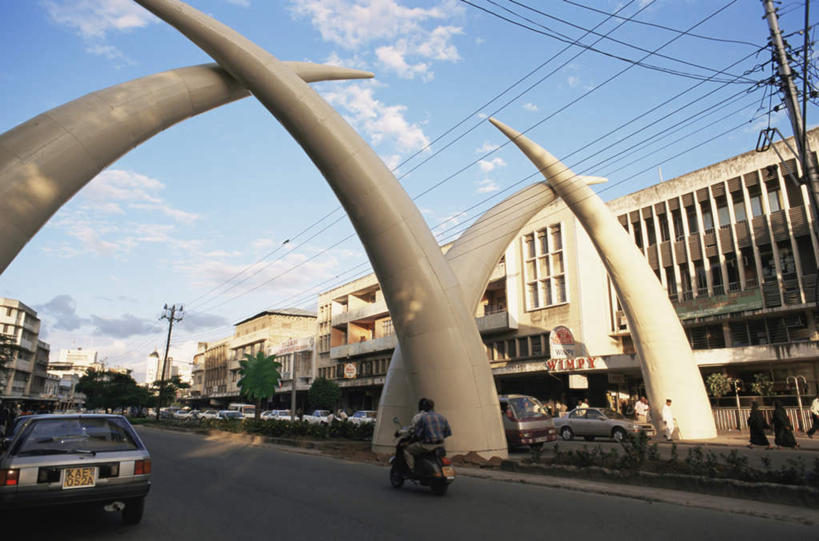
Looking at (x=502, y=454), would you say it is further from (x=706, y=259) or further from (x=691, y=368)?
(x=706, y=259)

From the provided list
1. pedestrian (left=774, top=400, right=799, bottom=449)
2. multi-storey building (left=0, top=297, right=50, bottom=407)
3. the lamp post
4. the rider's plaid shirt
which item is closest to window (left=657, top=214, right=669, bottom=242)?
the lamp post

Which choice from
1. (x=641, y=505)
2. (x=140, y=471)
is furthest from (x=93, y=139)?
(x=641, y=505)

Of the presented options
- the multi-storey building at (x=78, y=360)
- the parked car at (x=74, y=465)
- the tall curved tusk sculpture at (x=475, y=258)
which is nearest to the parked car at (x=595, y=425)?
the tall curved tusk sculpture at (x=475, y=258)

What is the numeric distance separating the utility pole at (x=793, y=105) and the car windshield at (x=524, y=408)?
9.29m

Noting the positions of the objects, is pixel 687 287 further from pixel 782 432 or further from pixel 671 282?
pixel 782 432

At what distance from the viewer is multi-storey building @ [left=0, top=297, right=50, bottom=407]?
75.9 m

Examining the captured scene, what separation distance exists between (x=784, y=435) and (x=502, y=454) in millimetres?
8608

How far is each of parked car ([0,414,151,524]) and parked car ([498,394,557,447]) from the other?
40.3 ft

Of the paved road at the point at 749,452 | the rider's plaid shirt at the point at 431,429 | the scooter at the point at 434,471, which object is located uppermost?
the rider's plaid shirt at the point at 431,429

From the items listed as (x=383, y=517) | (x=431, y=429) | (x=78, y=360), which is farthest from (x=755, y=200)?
(x=78, y=360)

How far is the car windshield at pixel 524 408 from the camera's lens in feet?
56.6

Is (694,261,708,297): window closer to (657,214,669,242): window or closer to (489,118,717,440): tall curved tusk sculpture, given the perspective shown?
(657,214,669,242): window

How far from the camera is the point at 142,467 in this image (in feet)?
20.1

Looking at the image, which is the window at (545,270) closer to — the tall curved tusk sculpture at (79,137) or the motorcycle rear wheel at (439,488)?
the tall curved tusk sculpture at (79,137)
